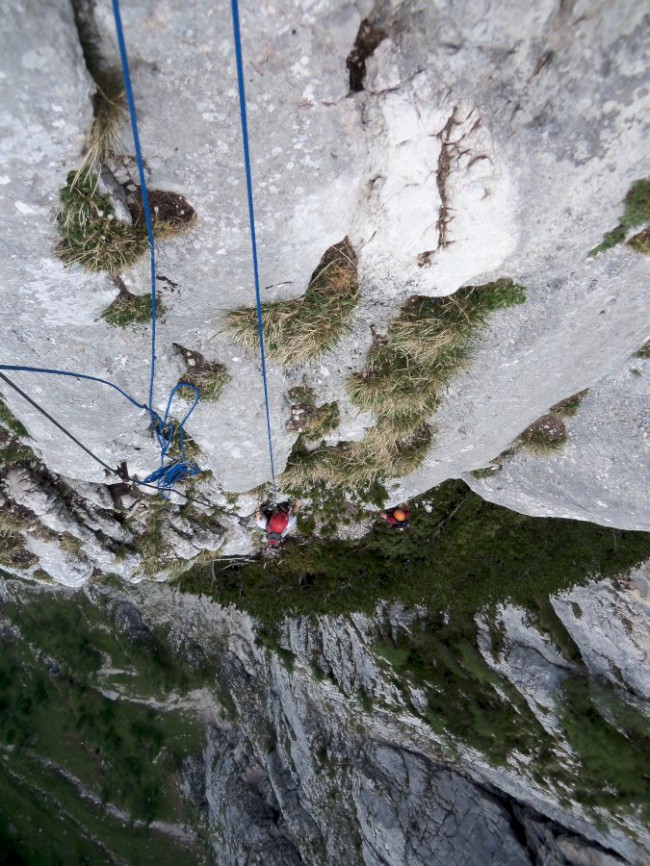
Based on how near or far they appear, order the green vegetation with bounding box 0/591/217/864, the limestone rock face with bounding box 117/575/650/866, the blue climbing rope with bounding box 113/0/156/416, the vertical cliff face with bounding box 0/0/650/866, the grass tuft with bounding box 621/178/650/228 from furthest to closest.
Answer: the green vegetation with bounding box 0/591/217/864
the limestone rock face with bounding box 117/575/650/866
the grass tuft with bounding box 621/178/650/228
the vertical cliff face with bounding box 0/0/650/866
the blue climbing rope with bounding box 113/0/156/416

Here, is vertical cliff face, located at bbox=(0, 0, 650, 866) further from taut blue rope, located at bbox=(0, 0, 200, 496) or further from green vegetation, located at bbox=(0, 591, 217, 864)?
green vegetation, located at bbox=(0, 591, 217, 864)

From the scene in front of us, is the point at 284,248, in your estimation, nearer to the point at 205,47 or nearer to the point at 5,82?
the point at 205,47

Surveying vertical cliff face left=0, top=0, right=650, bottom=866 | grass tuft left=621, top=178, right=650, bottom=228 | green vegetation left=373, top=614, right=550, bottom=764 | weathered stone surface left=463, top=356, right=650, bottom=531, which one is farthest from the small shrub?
green vegetation left=373, top=614, right=550, bottom=764

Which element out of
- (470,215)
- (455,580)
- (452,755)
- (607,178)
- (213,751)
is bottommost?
(452,755)

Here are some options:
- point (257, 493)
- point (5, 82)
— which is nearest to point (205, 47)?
point (5, 82)

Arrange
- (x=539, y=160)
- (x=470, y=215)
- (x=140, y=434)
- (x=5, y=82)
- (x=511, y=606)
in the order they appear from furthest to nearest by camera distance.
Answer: (x=511, y=606) → (x=140, y=434) → (x=470, y=215) → (x=539, y=160) → (x=5, y=82)

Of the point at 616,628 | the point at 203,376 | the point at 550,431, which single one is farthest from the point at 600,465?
the point at 203,376

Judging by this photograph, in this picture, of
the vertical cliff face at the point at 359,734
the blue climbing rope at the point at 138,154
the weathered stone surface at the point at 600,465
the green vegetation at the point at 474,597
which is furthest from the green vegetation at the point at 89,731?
the blue climbing rope at the point at 138,154
